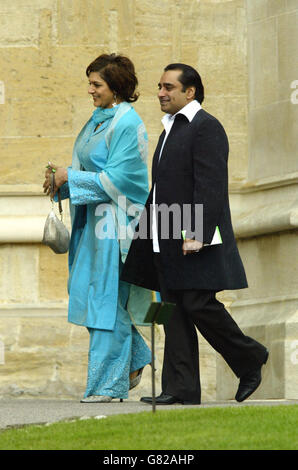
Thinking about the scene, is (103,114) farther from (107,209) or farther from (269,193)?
(269,193)

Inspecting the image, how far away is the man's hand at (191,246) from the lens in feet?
21.7

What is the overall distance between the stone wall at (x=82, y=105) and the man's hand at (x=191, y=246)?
250 cm

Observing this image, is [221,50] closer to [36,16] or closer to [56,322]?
[36,16]

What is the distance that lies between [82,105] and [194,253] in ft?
10.1

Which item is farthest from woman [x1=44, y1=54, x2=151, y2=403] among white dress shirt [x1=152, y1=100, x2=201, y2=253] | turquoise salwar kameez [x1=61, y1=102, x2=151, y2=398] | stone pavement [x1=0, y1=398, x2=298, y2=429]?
white dress shirt [x1=152, y1=100, x2=201, y2=253]

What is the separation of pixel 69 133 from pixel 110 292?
94.2 inches

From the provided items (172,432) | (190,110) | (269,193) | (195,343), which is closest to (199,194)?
(190,110)

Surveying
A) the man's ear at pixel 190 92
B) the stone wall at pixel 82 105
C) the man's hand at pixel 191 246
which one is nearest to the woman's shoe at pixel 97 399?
the man's hand at pixel 191 246

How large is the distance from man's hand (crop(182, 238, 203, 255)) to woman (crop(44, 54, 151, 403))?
2.74 feet

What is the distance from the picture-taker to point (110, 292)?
738 centimetres

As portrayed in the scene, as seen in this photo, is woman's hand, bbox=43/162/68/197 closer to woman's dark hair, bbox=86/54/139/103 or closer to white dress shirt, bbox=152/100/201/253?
woman's dark hair, bbox=86/54/139/103

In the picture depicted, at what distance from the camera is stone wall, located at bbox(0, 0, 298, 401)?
9.12m

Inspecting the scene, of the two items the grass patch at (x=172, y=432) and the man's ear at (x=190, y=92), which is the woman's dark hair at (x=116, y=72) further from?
the grass patch at (x=172, y=432)
